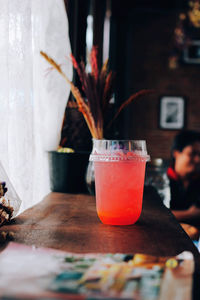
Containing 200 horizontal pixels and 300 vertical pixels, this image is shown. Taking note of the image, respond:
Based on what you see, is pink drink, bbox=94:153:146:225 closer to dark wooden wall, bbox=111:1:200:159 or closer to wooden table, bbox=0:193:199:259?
wooden table, bbox=0:193:199:259

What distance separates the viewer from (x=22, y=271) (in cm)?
50

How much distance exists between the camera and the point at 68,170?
4.46 feet

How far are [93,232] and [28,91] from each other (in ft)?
1.73

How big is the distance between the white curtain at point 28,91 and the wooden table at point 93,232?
0.53ft

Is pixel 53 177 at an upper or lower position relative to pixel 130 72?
lower

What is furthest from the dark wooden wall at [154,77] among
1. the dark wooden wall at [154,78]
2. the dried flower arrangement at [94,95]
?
the dried flower arrangement at [94,95]

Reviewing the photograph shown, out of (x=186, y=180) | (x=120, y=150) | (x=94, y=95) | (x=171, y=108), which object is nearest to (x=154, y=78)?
(x=171, y=108)

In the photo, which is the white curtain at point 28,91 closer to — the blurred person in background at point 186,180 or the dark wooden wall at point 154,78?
the blurred person in background at point 186,180

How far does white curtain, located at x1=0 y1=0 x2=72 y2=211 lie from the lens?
97 cm

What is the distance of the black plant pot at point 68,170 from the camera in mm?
1349

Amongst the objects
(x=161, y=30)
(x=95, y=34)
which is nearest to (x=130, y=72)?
(x=161, y=30)

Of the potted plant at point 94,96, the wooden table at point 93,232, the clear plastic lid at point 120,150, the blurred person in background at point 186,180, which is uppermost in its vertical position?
the potted plant at point 94,96

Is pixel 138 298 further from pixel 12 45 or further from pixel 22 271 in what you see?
pixel 12 45

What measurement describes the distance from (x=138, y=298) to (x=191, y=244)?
31 cm
